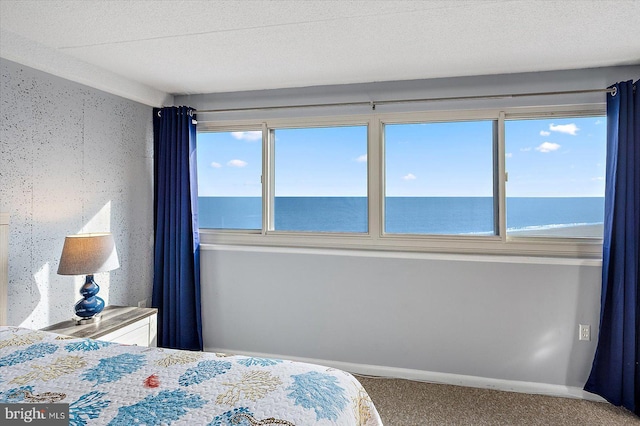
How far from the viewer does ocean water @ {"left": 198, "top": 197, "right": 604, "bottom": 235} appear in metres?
2.72

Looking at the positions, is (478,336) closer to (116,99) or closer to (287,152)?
(287,152)

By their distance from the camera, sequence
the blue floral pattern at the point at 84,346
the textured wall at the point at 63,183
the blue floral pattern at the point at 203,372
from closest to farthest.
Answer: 1. the blue floral pattern at the point at 203,372
2. the blue floral pattern at the point at 84,346
3. the textured wall at the point at 63,183

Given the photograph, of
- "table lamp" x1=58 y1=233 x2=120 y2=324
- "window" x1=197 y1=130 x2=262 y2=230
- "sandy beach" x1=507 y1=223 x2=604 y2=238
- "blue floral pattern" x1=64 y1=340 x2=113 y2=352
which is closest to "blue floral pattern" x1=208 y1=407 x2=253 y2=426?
"blue floral pattern" x1=64 y1=340 x2=113 y2=352

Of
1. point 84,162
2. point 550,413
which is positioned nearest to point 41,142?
point 84,162

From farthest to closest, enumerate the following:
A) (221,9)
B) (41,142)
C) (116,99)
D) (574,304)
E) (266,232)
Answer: (266,232) < (116,99) < (574,304) < (41,142) < (221,9)

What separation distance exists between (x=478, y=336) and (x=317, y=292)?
1.26 m

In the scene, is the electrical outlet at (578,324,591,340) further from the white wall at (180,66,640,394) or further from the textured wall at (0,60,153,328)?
the textured wall at (0,60,153,328)

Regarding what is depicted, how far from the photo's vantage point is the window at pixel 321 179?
3.10 metres

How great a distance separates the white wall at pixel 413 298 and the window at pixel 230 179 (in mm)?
230

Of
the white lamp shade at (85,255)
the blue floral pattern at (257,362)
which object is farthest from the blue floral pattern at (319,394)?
the white lamp shade at (85,255)

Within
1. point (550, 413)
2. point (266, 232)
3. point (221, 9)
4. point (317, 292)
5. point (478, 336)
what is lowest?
point (550, 413)

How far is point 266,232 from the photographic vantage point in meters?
3.23

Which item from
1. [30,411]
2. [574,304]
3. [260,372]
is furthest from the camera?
[574,304]

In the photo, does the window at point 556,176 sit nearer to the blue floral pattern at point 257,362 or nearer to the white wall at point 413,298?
the white wall at point 413,298
